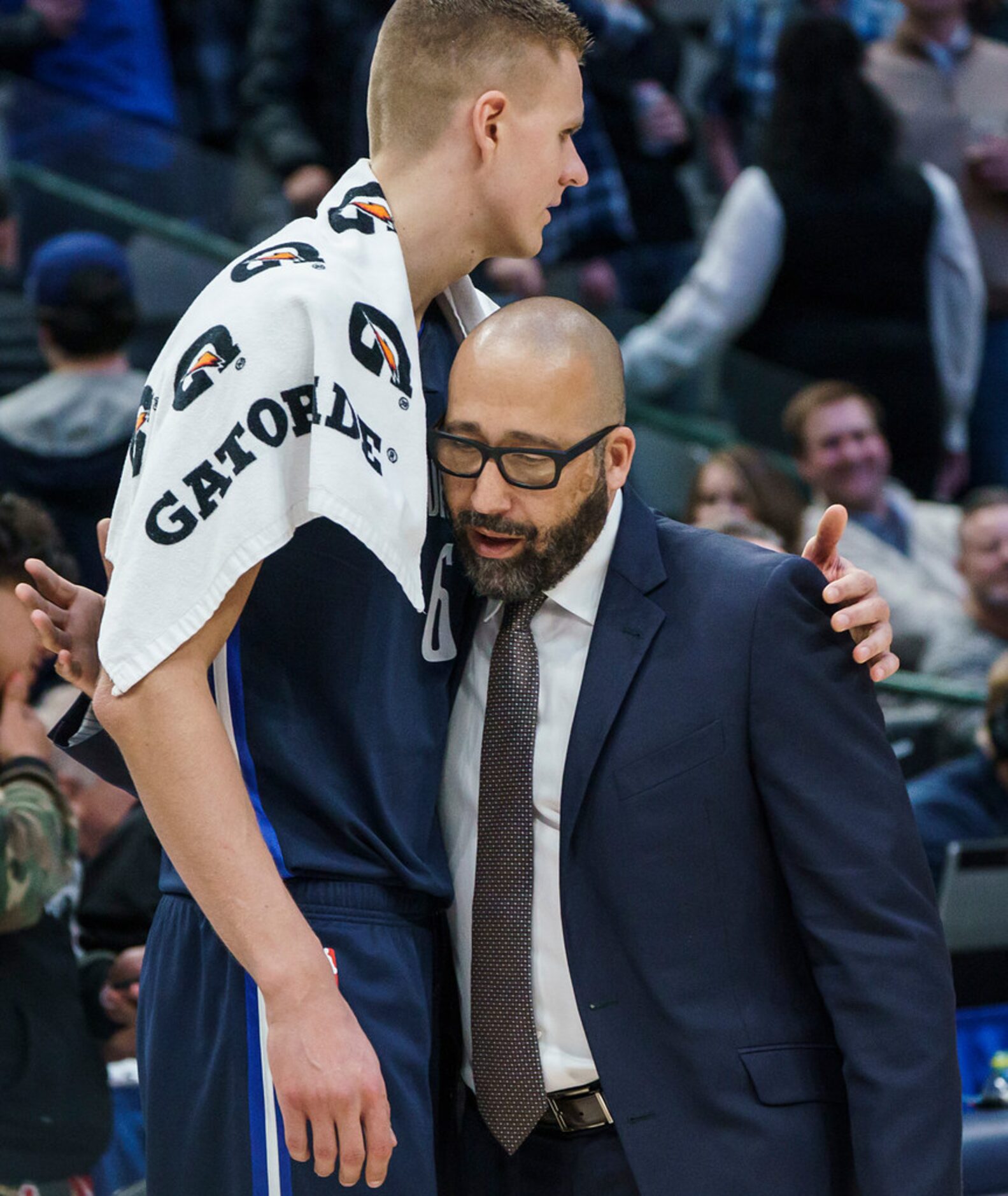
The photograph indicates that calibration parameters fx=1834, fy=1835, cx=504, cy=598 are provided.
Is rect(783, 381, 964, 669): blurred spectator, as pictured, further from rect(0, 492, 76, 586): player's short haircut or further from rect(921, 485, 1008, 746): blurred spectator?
rect(0, 492, 76, 586): player's short haircut

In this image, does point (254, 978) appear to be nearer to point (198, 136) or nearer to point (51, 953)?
point (51, 953)

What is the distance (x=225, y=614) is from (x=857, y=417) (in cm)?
438

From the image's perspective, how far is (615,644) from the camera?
2404 mm

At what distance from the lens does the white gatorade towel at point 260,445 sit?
204 cm

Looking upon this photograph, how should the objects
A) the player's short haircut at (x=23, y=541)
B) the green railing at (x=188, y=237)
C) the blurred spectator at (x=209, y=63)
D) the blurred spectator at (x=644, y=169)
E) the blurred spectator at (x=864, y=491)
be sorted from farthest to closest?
the blurred spectator at (x=209, y=63), the blurred spectator at (x=644, y=169), the green railing at (x=188, y=237), the blurred spectator at (x=864, y=491), the player's short haircut at (x=23, y=541)

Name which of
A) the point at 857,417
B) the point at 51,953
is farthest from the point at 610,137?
the point at 51,953

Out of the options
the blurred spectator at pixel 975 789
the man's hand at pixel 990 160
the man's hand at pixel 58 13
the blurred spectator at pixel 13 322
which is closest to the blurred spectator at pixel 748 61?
the man's hand at pixel 990 160

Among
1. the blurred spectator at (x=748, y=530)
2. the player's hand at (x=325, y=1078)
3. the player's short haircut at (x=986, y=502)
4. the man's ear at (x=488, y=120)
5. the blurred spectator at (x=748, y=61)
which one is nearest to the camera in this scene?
the player's hand at (x=325, y=1078)

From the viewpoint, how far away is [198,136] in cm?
796

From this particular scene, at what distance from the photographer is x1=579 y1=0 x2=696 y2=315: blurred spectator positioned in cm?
696

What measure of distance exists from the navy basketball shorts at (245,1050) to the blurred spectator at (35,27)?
5.42 m

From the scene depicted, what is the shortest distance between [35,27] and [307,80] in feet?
3.51

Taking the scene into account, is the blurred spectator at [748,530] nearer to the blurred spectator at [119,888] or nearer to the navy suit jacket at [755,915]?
the blurred spectator at [119,888]

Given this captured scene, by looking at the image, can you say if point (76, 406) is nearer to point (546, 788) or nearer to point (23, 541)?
point (23, 541)
